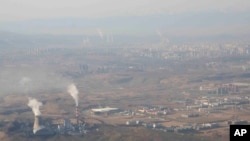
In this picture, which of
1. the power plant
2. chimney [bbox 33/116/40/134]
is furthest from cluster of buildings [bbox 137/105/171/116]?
chimney [bbox 33/116/40/134]

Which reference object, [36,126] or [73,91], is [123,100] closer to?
[73,91]

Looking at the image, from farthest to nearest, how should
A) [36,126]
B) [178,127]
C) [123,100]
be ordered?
[123,100], [178,127], [36,126]

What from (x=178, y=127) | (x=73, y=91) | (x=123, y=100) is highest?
(x=73, y=91)

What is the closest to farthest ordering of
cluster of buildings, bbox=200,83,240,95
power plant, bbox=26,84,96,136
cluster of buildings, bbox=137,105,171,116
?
power plant, bbox=26,84,96,136, cluster of buildings, bbox=137,105,171,116, cluster of buildings, bbox=200,83,240,95

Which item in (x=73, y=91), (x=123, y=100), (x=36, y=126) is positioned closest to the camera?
(x=36, y=126)

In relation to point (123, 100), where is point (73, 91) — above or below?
above

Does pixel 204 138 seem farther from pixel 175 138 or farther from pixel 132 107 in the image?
pixel 132 107

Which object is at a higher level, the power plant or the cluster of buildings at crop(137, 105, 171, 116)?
the cluster of buildings at crop(137, 105, 171, 116)

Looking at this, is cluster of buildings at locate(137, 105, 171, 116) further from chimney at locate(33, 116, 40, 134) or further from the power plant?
chimney at locate(33, 116, 40, 134)

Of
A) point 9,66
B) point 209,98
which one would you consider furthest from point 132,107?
point 9,66

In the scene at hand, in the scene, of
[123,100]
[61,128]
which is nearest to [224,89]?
[123,100]

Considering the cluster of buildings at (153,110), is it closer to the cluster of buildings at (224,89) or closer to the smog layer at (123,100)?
A: the smog layer at (123,100)
